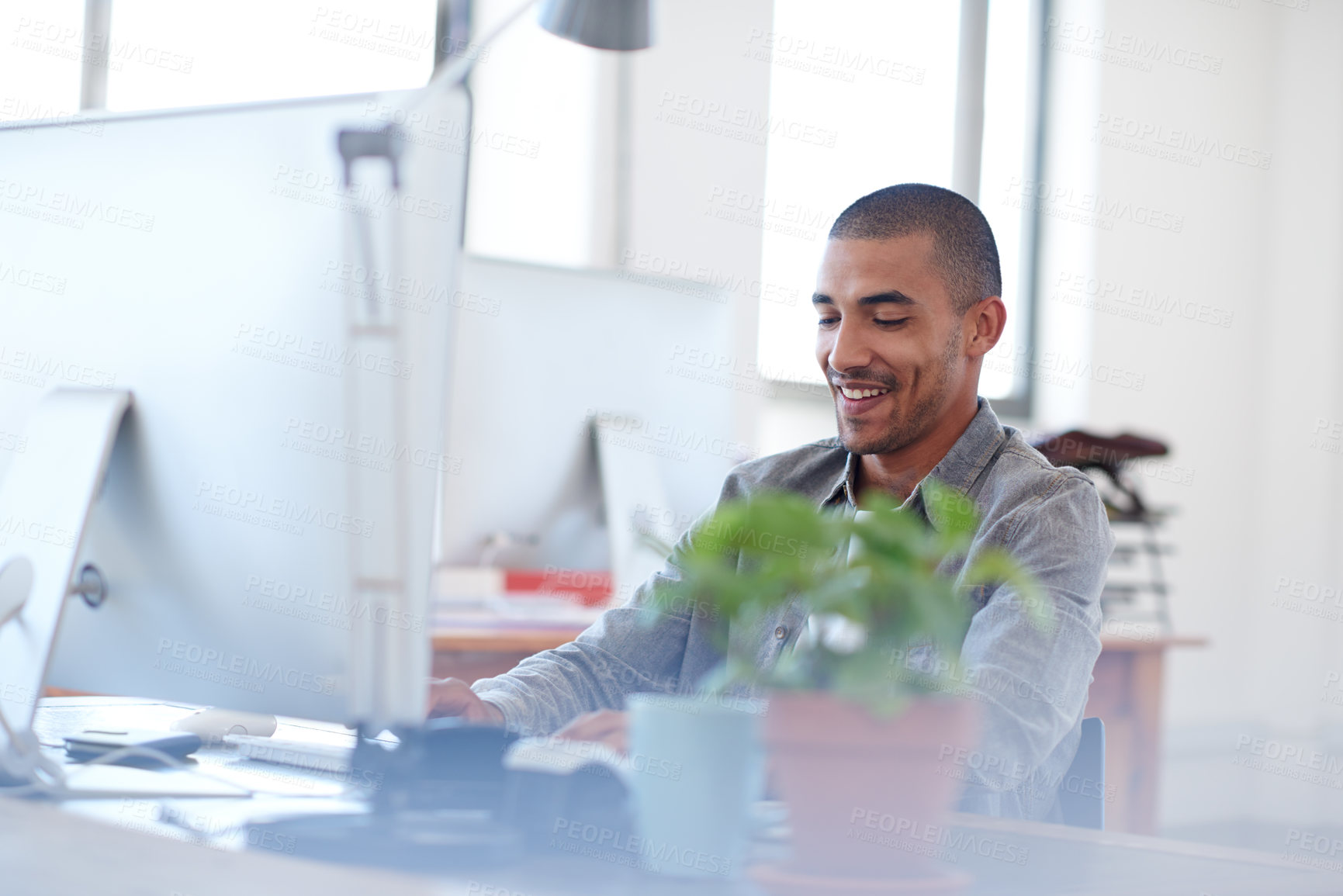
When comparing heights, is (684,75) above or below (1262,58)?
below

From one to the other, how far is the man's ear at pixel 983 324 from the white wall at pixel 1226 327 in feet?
10.4

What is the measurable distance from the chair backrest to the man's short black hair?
0.53 m

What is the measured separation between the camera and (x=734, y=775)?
2.15ft

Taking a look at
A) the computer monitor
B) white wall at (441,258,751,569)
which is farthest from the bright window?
the computer monitor

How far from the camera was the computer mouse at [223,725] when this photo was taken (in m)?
1.23

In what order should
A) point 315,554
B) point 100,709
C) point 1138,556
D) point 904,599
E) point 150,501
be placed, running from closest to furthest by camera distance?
point 904,599 → point 315,554 → point 150,501 → point 100,709 → point 1138,556

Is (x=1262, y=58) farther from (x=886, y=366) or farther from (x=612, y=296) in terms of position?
(x=886, y=366)

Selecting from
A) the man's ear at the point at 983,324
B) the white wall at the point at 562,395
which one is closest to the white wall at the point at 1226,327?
the white wall at the point at 562,395

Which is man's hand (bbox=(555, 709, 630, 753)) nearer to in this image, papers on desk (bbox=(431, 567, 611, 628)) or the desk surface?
the desk surface

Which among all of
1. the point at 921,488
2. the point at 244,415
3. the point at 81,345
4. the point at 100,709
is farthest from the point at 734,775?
the point at 100,709

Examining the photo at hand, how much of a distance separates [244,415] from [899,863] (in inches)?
21.0

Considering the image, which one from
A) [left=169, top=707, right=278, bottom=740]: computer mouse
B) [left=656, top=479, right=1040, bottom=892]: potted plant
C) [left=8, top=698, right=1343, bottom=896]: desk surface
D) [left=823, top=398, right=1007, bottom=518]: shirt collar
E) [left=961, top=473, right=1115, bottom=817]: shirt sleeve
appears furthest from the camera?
[left=823, top=398, right=1007, bottom=518]: shirt collar

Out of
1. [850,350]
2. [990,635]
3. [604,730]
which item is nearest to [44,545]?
[604,730]

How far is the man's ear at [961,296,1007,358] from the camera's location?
1.58m
